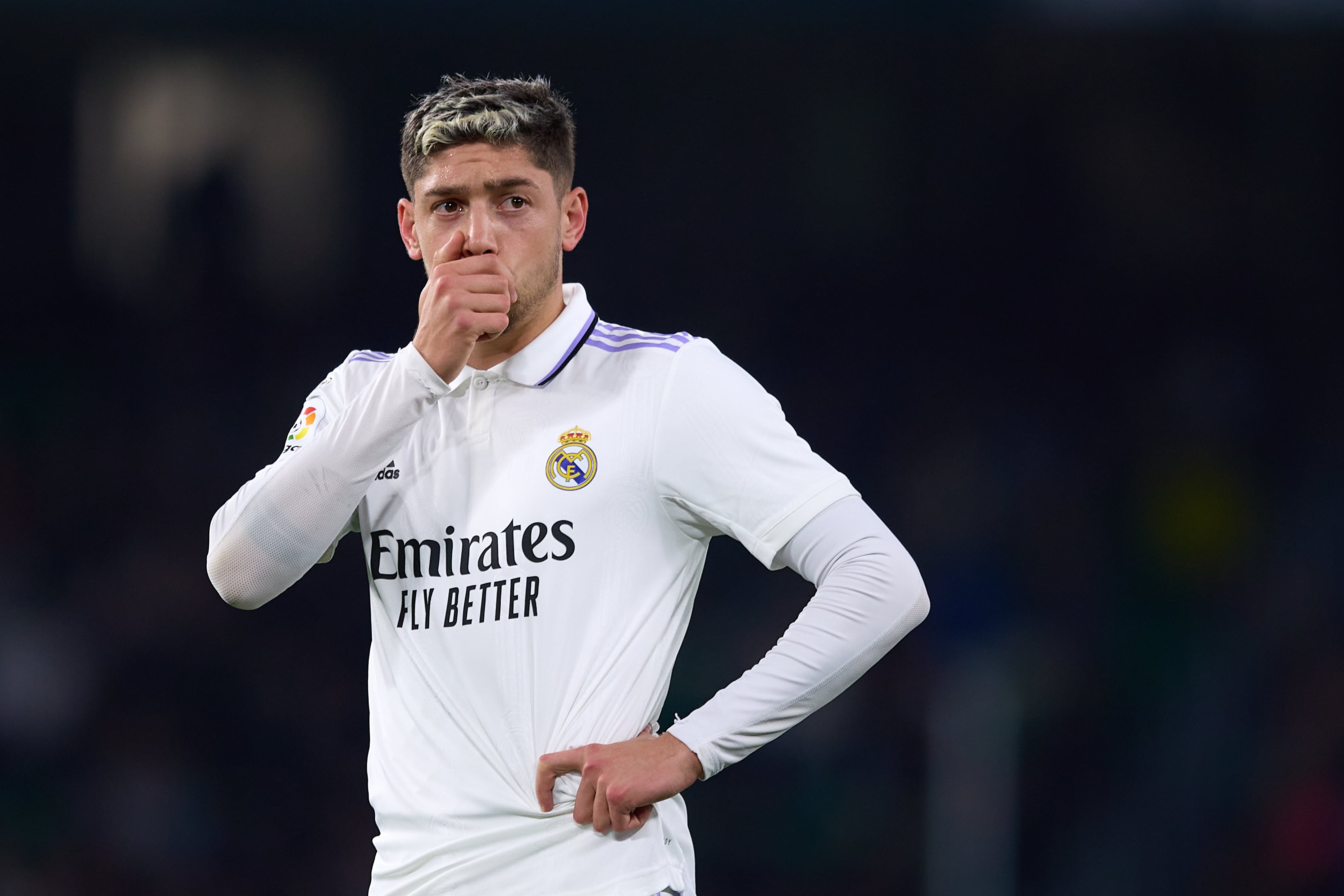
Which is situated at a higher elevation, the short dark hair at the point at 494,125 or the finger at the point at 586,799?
the short dark hair at the point at 494,125

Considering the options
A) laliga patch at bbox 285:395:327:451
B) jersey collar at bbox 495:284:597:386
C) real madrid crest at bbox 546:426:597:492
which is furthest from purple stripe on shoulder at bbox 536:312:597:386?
laliga patch at bbox 285:395:327:451

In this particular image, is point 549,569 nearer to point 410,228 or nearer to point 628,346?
point 628,346

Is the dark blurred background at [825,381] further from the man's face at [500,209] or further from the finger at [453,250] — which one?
the finger at [453,250]

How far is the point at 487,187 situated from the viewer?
2.28m

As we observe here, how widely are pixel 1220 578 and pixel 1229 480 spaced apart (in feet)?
1.66

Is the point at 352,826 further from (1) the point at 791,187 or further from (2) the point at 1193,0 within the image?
(2) the point at 1193,0

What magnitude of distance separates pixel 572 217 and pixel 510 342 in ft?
0.93

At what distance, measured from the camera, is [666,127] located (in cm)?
727

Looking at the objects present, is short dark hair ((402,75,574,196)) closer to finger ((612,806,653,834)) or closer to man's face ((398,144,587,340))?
man's face ((398,144,587,340))

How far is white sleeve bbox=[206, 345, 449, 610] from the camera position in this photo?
211 centimetres

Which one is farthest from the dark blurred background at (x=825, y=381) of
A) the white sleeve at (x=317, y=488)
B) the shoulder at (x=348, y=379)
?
the white sleeve at (x=317, y=488)

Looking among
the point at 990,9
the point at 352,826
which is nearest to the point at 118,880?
the point at 352,826

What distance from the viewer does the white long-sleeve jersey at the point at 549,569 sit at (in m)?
2.10

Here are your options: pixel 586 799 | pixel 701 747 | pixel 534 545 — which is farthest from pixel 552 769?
pixel 534 545
